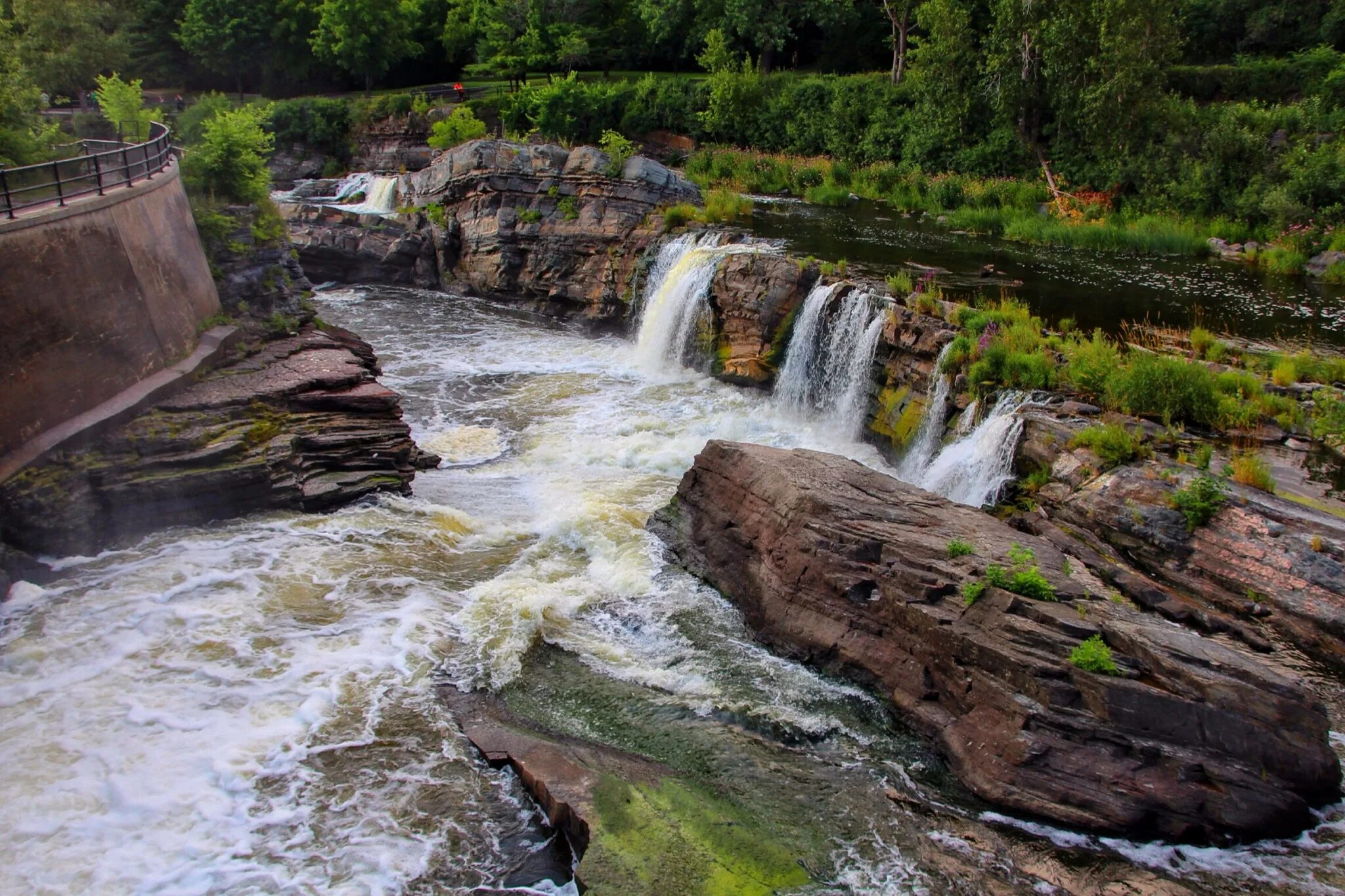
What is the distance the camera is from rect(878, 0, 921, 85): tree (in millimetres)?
40406

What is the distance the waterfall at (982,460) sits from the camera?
1337 cm

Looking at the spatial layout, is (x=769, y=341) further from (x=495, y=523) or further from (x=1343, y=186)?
(x=1343, y=186)

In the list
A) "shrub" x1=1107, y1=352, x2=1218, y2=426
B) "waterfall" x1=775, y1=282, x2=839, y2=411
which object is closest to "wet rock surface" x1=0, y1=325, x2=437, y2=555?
"waterfall" x1=775, y1=282, x2=839, y2=411

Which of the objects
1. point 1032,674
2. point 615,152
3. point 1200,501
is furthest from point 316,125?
point 1032,674

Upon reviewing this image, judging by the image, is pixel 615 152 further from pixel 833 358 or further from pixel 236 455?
pixel 236 455

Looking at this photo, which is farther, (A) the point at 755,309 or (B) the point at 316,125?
(B) the point at 316,125

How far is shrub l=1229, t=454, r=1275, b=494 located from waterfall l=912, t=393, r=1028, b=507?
2755 millimetres

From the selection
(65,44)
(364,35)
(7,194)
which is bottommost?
(7,194)

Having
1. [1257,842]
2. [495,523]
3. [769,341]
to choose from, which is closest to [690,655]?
[495,523]

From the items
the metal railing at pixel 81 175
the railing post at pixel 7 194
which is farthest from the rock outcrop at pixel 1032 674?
the metal railing at pixel 81 175

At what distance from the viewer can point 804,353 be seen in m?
19.2

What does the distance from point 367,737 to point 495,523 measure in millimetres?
5101

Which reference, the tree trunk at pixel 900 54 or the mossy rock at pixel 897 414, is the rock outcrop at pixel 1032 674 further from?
the tree trunk at pixel 900 54

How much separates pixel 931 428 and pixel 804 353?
4.20 meters
